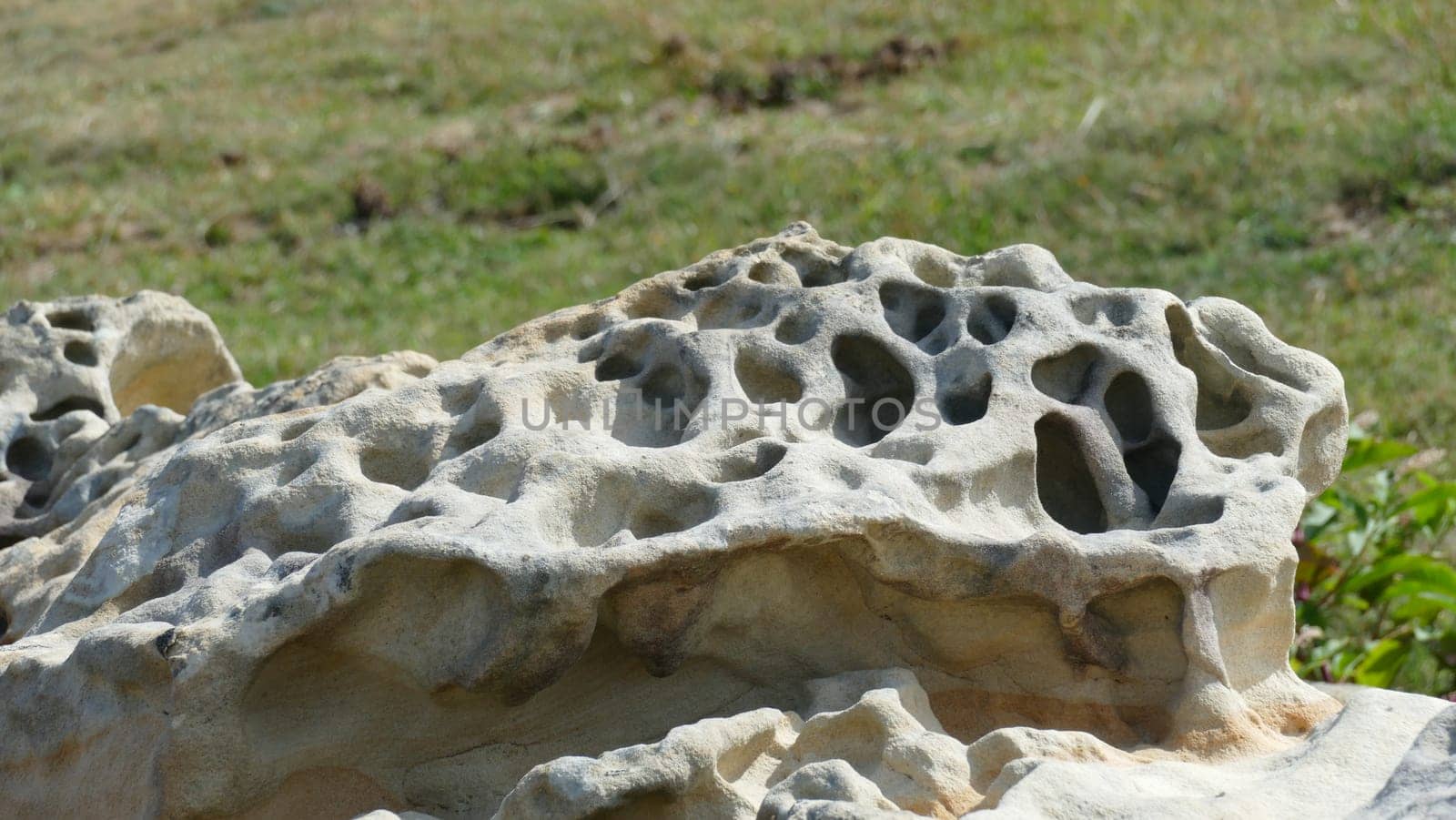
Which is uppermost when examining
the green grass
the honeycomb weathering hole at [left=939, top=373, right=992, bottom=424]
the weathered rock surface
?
the honeycomb weathering hole at [left=939, top=373, right=992, bottom=424]

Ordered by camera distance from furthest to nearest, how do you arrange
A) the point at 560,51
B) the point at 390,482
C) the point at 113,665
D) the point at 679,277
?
the point at 560,51
the point at 679,277
the point at 390,482
the point at 113,665

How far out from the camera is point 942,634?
2572 millimetres

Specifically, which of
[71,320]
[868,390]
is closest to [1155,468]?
[868,390]

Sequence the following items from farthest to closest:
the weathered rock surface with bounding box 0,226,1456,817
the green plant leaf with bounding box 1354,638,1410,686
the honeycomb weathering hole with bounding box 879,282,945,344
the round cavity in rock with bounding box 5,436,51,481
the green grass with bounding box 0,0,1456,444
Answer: the green grass with bounding box 0,0,1456,444 → the green plant leaf with bounding box 1354,638,1410,686 → the round cavity in rock with bounding box 5,436,51,481 → the honeycomb weathering hole with bounding box 879,282,945,344 → the weathered rock surface with bounding box 0,226,1456,817

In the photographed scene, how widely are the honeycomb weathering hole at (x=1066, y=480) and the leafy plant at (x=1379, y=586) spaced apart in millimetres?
1776

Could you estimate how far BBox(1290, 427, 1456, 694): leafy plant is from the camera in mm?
4355

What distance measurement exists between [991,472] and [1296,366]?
2.29ft

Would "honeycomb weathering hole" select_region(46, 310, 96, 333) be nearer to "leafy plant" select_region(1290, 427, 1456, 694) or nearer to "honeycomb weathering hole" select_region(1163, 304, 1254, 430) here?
"honeycomb weathering hole" select_region(1163, 304, 1254, 430)

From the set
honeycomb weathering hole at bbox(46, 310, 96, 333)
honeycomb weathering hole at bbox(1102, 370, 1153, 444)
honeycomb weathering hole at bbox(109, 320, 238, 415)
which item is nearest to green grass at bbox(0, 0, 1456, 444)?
honeycomb weathering hole at bbox(109, 320, 238, 415)

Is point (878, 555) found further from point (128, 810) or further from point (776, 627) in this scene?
point (128, 810)

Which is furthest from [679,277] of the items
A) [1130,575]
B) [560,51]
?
[560,51]

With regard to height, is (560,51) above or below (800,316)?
below

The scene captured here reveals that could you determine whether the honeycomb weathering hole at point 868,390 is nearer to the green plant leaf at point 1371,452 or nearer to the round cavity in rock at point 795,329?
the round cavity in rock at point 795,329

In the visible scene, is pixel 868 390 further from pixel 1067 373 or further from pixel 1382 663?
pixel 1382 663
